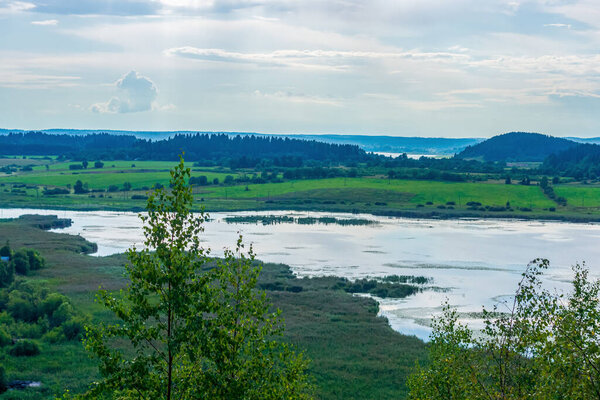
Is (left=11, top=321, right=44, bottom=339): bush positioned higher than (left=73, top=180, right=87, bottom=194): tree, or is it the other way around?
(left=73, top=180, right=87, bottom=194): tree

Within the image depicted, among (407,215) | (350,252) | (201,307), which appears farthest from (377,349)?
(407,215)

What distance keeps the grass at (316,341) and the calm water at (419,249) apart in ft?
10.3

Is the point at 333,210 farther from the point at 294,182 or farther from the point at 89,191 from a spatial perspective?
the point at 89,191

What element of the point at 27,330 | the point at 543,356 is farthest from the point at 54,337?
the point at 543,356

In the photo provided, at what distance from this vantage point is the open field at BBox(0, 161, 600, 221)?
121 metres

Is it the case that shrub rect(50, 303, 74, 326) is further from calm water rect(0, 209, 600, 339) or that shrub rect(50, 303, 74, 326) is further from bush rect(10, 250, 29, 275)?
calm water rect(0, 209, 600, 339)

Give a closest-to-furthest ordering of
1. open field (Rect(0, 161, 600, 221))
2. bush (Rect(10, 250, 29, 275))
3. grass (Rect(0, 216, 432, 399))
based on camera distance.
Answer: grass (Rect(0, 216, 432, 399))
bush (Rect(10, 250, 29, 275))
open field (Rect(0, 161, 600, 221))

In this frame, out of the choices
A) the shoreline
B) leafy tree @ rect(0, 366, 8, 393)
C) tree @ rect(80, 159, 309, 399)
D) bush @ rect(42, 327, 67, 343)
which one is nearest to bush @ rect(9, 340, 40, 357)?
bush @ rect(42, 327, 67, 343)

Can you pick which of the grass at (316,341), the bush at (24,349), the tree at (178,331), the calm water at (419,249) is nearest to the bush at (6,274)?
the grass at (316,341)

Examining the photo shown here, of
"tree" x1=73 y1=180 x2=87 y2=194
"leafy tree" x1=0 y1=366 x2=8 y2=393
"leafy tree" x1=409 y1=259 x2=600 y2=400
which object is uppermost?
"leafy tree" x1=409 y1=259 x2=600 y2=400

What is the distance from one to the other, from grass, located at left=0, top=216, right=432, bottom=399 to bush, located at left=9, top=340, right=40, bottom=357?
53 cm

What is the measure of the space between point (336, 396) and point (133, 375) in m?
19.9

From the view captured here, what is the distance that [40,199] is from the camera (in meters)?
133

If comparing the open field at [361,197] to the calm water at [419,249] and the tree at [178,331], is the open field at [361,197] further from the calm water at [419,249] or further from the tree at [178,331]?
the tree at [178,331]
